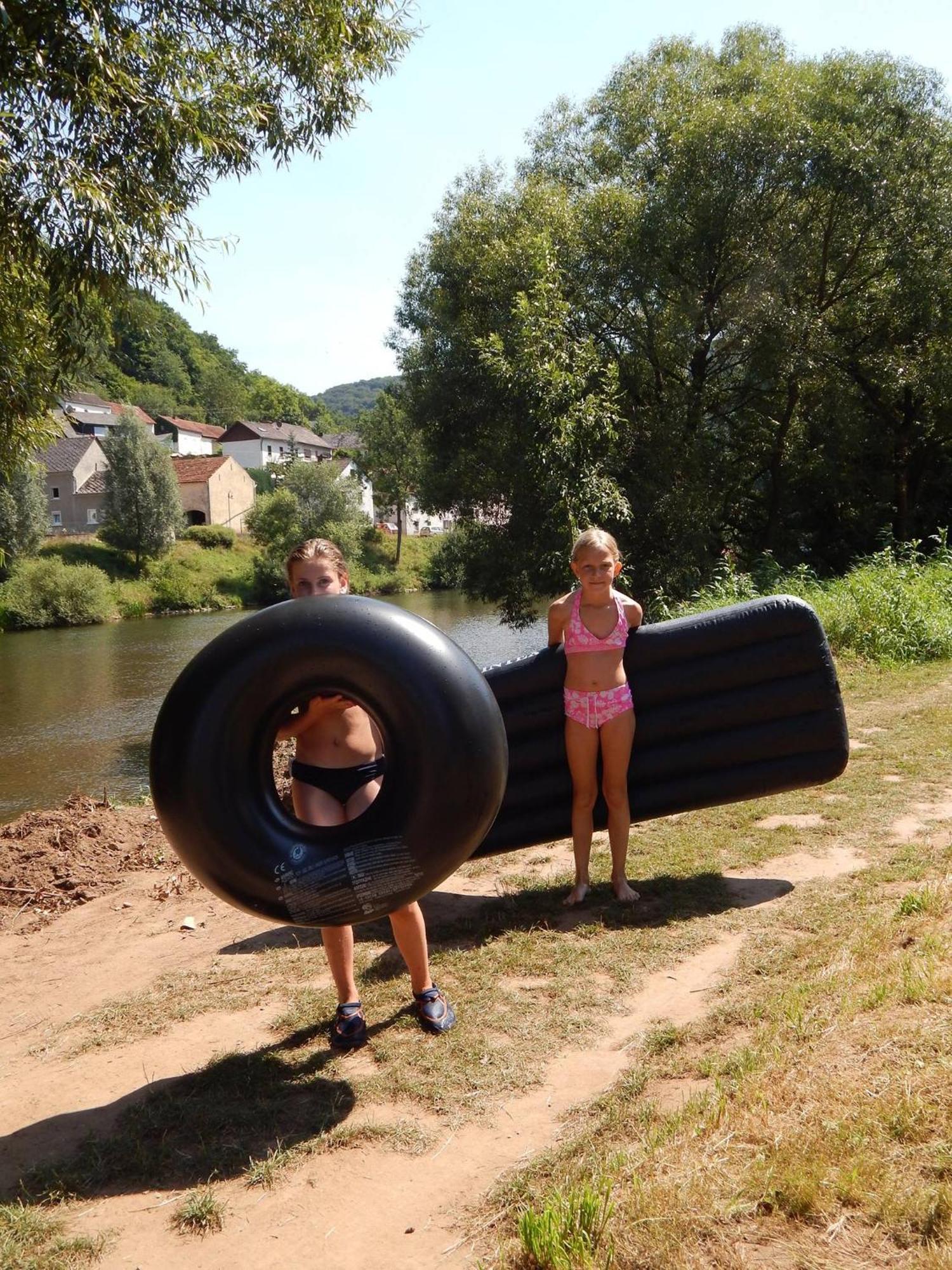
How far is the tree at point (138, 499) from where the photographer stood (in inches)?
1971

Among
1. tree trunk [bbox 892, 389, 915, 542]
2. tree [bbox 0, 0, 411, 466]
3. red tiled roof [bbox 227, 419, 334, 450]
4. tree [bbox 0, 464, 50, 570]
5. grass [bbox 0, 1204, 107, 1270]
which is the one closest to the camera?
grass [bbox 0, 1204, 107, 1270]

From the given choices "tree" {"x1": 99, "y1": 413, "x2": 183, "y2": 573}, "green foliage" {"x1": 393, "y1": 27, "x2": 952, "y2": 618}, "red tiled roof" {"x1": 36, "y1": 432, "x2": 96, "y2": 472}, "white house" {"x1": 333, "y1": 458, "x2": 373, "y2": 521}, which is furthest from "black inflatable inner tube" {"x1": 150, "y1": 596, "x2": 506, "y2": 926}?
"red tiled roof" {"x1": 36, "y1": 432, "x2": 96, "y2": 472}

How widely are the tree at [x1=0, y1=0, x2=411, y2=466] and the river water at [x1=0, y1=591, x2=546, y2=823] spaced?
13.2 ft

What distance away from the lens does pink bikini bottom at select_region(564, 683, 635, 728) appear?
458 cm

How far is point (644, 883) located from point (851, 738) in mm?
3288

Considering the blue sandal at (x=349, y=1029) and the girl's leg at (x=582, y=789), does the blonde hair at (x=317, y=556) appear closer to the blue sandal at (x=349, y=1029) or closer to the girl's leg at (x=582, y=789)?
the blue sandal at (x=349, y=1029)

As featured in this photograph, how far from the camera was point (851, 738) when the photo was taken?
24.3 ft

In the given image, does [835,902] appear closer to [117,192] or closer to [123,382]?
[117,192]

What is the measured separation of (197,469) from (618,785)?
62584mm

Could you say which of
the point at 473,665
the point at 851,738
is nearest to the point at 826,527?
the point at 851,738

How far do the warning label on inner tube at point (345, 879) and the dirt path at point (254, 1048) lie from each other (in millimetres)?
615

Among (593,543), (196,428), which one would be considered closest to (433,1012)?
(593,543)

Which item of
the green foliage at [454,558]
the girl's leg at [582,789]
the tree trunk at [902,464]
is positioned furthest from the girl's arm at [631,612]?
the tree trunk at [902,464]

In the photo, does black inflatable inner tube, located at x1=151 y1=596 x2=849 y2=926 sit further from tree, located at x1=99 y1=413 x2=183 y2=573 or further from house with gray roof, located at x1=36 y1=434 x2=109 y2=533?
house with gray roof, located at x1=36 y1=434 x2=109 y2=533
